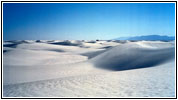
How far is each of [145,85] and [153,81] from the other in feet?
2.45

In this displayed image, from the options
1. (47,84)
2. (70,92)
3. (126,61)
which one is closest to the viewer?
(70,92)

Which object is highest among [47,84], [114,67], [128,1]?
[128,1]

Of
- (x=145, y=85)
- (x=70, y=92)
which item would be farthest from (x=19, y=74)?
(x=145, y=85)

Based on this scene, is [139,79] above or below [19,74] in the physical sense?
above

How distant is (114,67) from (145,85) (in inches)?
383

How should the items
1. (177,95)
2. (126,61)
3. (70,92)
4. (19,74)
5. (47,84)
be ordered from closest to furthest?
1. (177,95)
2. (70,92)
3. (47,84)
4. (19,74)
5. (126,61)

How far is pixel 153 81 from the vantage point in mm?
8672

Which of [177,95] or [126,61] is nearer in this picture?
[177,95]

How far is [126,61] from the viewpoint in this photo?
774 inches

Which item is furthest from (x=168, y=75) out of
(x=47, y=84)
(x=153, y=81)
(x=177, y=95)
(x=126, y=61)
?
(x=126, y=61)

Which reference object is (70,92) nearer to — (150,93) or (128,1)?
(150,93)

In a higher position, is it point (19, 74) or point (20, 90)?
point (20, 90)

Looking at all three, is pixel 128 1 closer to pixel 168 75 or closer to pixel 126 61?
pixel 168 75

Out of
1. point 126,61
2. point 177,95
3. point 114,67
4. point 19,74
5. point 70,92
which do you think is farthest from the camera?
point 126,61
